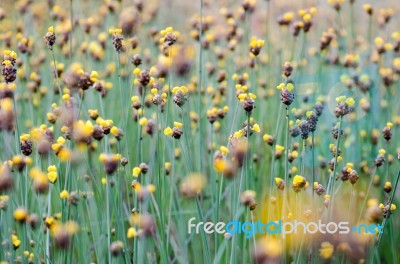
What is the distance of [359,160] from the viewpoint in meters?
2.52

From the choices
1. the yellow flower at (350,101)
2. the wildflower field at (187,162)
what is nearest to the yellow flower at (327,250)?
the wildflower field at (187,162)

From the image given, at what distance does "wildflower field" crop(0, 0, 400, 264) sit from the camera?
1.50 m

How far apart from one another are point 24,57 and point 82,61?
0.28 metres

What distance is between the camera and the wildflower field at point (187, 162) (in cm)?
150

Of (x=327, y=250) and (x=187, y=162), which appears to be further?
(x=187, y=162)

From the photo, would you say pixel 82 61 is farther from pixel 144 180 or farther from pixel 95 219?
pixel 144 180

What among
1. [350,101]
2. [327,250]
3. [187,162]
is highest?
[350,101]

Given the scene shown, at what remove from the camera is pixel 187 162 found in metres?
1.61

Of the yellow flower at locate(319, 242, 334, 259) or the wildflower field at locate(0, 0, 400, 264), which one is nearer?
the yellow flower at locate(319, 242, 334, 259)

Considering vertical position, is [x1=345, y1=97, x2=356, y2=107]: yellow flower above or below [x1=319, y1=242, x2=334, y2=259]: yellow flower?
above

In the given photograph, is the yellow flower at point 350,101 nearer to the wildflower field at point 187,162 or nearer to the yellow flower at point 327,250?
the wildflower field at point 187,162

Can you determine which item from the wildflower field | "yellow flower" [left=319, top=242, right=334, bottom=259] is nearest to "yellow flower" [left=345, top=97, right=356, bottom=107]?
the wildflower field

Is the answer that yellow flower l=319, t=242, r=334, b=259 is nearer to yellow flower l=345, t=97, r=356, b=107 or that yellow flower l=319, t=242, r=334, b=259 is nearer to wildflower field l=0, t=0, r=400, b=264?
wildflower field l=0, t=0, r=400, b=264

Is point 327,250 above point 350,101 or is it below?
below
